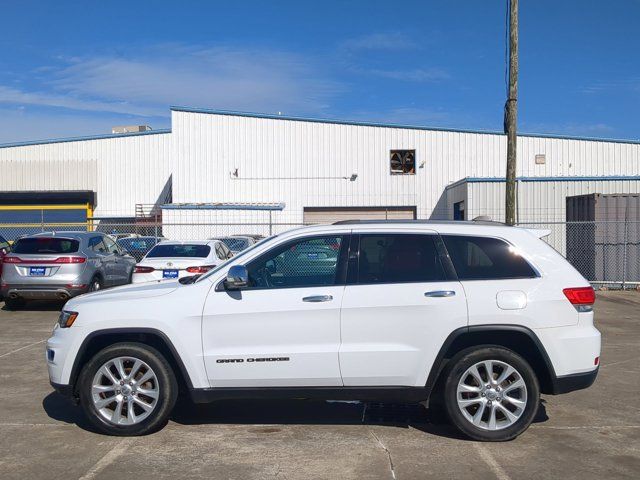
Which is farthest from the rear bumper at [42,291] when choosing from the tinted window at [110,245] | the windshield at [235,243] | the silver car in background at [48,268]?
the windshield at [235,243]

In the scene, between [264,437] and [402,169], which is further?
[402,169]

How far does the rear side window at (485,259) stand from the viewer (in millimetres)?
5906

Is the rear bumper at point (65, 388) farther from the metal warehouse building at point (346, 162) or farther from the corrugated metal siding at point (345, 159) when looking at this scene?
the corrugated metal siding at point (345, 159)

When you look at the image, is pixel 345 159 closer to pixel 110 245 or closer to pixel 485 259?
pixel 110 245

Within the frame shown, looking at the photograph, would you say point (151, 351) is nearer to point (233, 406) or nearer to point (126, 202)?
point (233, 406)

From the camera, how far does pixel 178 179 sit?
3331cm

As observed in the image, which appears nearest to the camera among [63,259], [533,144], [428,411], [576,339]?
[576,339]

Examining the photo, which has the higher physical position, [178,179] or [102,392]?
[178,179]

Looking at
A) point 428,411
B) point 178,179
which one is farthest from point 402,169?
point 428,411

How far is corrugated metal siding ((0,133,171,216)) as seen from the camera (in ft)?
129

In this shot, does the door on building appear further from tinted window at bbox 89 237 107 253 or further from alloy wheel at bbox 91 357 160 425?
alloy wheel at bbox 91 357 160 425

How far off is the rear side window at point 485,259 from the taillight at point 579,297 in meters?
0.32

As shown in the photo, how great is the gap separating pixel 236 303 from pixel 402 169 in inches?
1084

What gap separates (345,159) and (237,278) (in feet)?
89.8
